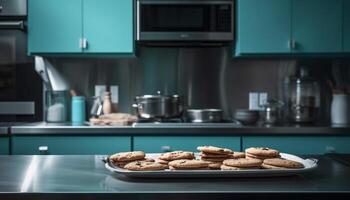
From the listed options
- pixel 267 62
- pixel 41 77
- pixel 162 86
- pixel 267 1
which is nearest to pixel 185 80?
pixel 162 86

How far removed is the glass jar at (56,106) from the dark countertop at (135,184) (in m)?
1.83

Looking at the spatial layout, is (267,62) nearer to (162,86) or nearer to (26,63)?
(162,86)

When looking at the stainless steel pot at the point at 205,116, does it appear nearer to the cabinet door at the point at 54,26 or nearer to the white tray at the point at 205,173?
the cabinet door at the point at 54,26

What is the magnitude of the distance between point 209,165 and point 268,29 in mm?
1998

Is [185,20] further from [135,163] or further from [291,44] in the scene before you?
[135,163]

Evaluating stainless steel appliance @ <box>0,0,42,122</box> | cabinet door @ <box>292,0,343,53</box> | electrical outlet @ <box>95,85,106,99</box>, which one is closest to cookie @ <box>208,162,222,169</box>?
Result: cabinet door @ <box>292,0,343,53</box>

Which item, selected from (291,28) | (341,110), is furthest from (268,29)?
(341,110)

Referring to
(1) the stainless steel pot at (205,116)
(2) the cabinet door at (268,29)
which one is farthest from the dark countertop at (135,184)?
(2) the cabinet door at (268,29)

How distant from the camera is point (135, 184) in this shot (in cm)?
114

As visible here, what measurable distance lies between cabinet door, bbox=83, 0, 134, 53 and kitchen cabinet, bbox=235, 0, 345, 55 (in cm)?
81

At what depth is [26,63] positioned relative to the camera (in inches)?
132

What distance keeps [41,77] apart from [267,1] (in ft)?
5.89

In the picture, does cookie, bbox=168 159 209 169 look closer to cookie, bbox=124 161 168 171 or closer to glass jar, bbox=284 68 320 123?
cookie, bbox=124 161 168 171

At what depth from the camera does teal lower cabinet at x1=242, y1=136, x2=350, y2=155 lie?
2.80 meters
